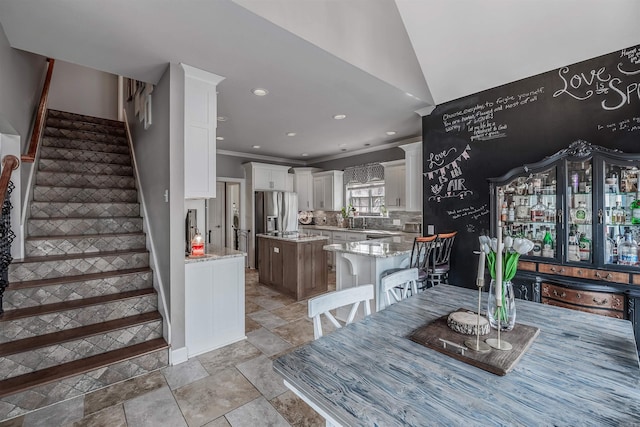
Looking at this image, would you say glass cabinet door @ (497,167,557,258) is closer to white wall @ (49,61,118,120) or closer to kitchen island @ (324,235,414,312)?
kitchen island @ (324,235,414,312)

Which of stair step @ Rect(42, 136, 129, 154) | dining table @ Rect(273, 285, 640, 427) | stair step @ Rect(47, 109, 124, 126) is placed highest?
stair step @ Rect(47, 109, 124, 126)

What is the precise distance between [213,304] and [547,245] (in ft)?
10.5

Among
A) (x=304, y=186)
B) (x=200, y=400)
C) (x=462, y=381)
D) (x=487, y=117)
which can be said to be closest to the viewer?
(x=462, y=381)

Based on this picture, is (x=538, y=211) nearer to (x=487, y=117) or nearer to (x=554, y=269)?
(x=554, y=269)

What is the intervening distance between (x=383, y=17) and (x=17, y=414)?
166 inches

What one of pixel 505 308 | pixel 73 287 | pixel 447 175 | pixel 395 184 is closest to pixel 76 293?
pixel 73 287

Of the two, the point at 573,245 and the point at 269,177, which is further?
the point at 269,177

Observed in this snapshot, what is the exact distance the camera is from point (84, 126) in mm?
4562

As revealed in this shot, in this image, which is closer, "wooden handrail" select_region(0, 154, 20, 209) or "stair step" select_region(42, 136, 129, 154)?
"wooden handrail" select_region(0, 154, 20, 209)

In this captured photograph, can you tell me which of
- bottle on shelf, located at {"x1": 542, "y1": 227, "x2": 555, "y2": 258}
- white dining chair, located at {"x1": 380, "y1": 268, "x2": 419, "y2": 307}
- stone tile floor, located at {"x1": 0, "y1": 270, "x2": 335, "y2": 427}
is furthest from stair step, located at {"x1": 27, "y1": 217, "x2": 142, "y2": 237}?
bottle on shelf, located at {"x1": 542, "y1": 227, "x2": 555, "y2": 258}

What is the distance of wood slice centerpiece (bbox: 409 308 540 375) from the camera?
1.07 metres

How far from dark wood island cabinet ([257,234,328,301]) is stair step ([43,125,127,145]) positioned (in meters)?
2.78

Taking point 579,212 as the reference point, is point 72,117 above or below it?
above

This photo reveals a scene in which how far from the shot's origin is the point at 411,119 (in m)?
4.22
